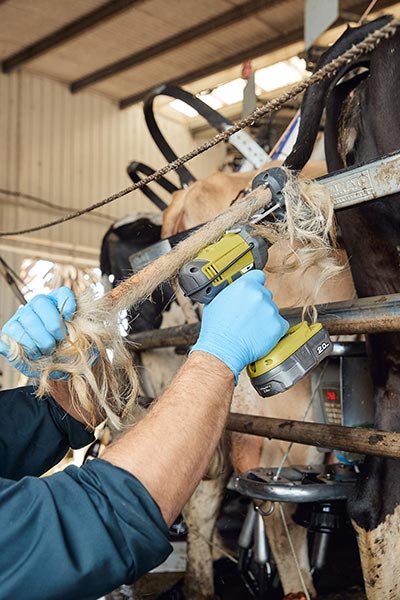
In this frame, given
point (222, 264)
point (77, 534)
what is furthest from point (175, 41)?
point (77, 534)

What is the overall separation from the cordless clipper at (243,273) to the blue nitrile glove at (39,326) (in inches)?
11.3

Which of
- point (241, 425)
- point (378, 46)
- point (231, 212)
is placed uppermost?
point (378, 46)

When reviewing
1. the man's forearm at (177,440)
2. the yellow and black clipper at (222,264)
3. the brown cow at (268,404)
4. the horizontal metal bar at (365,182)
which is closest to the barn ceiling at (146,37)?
the brown cow at (268,404)

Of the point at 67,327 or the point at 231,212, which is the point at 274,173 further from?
the point at 67,327

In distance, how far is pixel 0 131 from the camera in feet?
29.3

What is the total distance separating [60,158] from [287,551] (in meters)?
7.91

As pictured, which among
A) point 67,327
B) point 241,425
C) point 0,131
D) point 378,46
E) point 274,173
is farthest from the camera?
point 0,131

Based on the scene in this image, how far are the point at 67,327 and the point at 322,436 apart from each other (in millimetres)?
758

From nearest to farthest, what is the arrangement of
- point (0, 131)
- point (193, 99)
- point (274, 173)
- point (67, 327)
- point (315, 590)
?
point (67, 327) → point (274, 173) → point (315, 590) → point (193, 99) → point (0, 131)

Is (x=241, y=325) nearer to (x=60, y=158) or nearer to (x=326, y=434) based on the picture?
(x=326, y=434)

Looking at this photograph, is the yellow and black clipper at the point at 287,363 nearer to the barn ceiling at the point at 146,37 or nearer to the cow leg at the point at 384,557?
the cow leg at the point at 384,557

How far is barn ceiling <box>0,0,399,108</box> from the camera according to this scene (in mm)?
7508

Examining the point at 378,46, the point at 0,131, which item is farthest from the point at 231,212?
the point at 0,131

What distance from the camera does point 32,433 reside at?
1.72m
